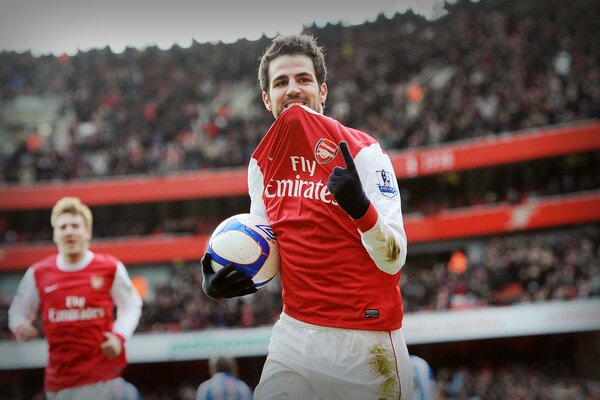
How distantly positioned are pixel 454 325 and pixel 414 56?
13.8 metres

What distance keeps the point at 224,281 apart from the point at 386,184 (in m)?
0.81

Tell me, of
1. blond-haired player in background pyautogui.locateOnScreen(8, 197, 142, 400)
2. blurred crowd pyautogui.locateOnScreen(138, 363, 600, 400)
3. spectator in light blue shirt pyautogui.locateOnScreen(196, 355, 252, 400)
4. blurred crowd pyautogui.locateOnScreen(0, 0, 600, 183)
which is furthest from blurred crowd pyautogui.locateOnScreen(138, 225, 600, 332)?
blond-haired player in background pyautogui.locateOnScreen(8, 197, 142, 400)

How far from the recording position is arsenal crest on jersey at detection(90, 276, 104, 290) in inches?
228

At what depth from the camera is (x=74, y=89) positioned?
3316 cm

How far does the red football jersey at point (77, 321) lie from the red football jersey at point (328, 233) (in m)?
2.81

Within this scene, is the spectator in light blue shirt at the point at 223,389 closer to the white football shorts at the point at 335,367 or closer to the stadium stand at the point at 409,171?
the white football shorts at the point at 335,367

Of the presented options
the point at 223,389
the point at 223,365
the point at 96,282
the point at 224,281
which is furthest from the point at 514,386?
the point at 224,281

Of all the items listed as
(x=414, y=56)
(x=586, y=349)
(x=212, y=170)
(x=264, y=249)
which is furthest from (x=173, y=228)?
(x=264, y=249)

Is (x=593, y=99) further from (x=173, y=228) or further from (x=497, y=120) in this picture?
(x=173, y=228)

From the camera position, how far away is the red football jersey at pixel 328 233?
3029mm

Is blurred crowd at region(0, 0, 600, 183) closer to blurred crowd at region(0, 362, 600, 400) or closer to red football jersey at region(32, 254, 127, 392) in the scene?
blurred crowd at region(0, 362, 600, 400)

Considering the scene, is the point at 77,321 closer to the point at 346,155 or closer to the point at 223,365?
the point at 223,365

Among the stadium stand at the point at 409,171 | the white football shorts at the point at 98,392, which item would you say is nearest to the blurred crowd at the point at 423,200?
the stadium stand at the point at 409,171

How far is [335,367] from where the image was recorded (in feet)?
9.76
